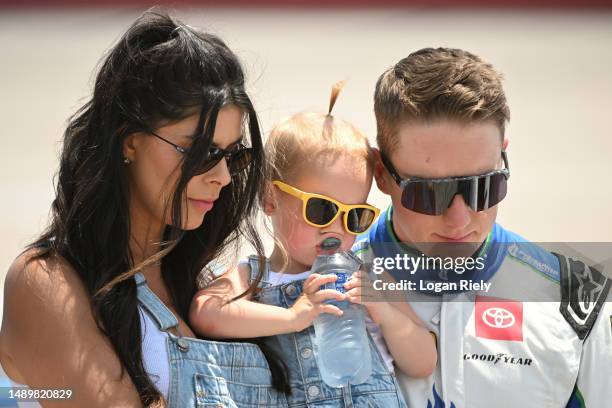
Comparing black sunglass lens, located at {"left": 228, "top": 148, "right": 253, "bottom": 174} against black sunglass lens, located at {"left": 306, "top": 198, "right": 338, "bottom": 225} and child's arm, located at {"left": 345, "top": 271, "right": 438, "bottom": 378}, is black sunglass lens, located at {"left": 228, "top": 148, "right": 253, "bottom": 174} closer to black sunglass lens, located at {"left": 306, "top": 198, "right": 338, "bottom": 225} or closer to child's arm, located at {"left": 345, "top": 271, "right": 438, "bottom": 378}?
black sunglass lens, located at {"left": 306, "top": 198, "right": 338, "bottom": 225}

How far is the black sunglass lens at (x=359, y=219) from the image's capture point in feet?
8.57

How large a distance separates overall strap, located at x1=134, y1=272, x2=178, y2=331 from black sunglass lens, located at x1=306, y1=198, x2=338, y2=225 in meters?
0.50

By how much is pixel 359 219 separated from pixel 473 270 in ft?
1.34

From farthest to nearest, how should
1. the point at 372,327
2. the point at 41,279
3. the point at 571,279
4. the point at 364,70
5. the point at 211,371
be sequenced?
the point at 364,70, the point at 571,279, the point at 372,327, the point at 211,371, the point at 41,279

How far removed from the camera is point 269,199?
2744 mm

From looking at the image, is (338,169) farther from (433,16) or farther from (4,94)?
(433,16)

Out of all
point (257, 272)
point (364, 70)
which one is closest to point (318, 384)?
point (257, 272)

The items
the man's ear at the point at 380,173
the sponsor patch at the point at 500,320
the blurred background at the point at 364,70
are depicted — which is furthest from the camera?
the blurred background at the point at 364,70

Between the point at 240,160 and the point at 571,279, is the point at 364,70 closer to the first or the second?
the point at 571,279

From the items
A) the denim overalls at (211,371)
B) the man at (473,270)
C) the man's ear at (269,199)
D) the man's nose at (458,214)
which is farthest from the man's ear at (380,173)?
the denim overalls at (211,371)

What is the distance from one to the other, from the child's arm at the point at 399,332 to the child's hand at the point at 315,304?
0.06m

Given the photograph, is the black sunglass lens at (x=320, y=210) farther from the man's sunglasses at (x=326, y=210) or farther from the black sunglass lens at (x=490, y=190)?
the black sunglass lens at (x=490, y=190)

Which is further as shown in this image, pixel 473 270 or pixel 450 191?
pixel 473 270

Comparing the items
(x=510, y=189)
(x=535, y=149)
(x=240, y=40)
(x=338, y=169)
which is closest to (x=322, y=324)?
(x=338, y=169)
